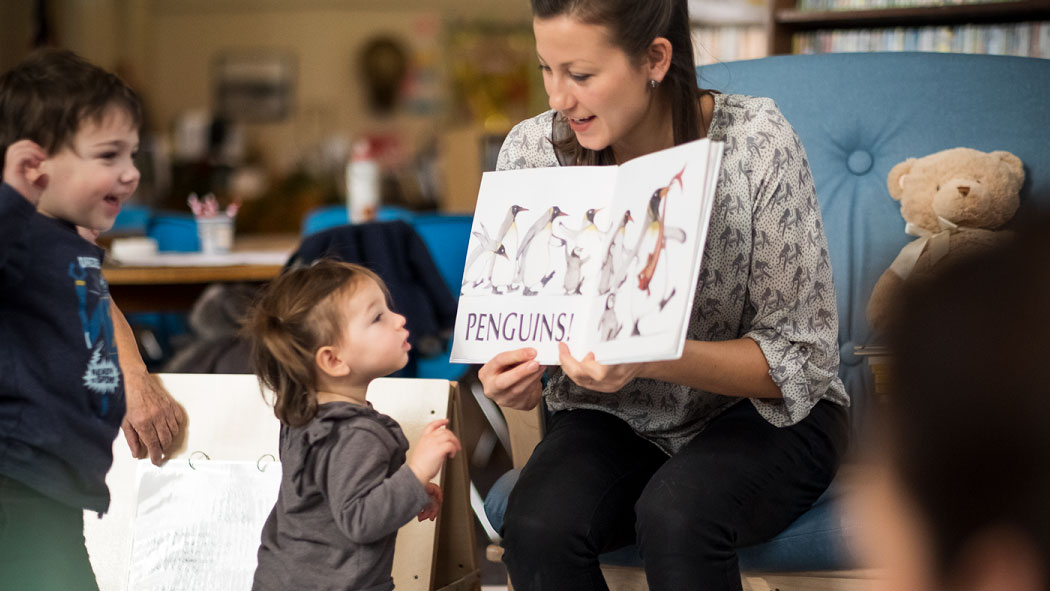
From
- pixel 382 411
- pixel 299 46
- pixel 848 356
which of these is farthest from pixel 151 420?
pixel 299 46

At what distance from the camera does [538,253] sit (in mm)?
1429

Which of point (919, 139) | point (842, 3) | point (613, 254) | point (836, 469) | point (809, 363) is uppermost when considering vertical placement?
point (842, 3)

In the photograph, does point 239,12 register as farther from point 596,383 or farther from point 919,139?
point 596,383

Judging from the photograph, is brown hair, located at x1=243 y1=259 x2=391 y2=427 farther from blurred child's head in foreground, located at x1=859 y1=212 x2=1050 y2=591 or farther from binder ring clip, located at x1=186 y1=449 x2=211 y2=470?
blurred child's head in foreground, located at x1=859 y1=212 x2=1050 y2=591

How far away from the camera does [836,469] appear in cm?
151

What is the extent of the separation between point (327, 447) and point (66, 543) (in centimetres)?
34

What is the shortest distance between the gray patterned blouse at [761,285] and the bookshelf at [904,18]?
1.31 meters

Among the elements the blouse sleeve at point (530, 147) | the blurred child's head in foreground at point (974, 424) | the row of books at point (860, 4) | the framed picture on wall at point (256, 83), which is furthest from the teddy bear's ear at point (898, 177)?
the framed picture on wall at point (256, 83)

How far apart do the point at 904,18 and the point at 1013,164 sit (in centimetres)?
102

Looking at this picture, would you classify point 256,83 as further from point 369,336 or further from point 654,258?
point 654,258

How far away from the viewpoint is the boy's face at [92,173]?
1163mm

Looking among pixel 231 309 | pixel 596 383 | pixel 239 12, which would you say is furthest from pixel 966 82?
pixel 239 12

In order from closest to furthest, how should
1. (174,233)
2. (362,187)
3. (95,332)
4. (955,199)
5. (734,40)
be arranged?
(95,332), (955,199), (362,187), (734,40), (174,233)

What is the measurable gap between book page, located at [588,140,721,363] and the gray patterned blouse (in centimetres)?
21
